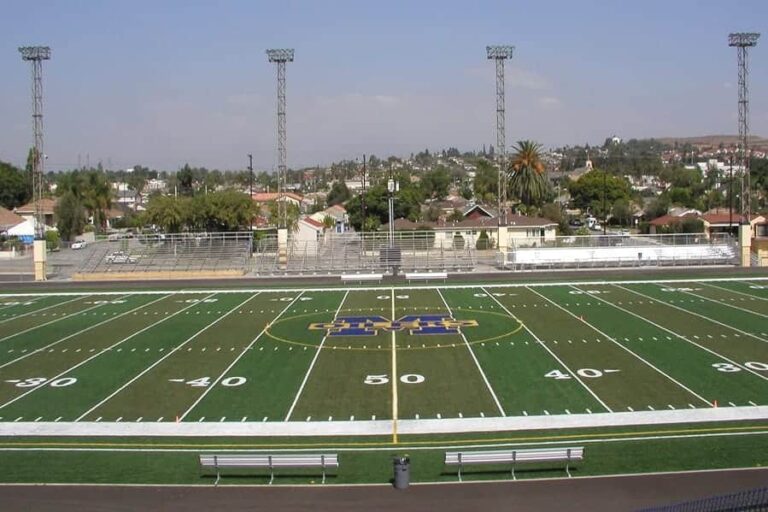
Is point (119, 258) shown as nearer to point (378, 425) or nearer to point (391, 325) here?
point (391, 325)

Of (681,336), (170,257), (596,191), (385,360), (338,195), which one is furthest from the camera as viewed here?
(338,195)

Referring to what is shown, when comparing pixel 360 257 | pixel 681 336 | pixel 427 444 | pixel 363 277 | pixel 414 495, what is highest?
pixel 360 257

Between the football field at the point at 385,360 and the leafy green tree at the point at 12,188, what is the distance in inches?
3425

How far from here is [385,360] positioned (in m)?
23.9

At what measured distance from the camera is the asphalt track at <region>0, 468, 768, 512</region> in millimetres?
13055

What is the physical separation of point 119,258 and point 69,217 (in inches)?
1561

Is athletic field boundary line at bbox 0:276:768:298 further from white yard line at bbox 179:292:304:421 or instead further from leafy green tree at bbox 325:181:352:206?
leafy green tree at bbox 325:181:352:206

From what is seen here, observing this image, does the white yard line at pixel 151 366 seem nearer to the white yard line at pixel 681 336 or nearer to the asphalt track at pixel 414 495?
the asphalt track at pixel 414 495

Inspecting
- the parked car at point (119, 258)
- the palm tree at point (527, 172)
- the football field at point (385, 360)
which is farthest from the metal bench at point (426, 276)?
the palm tree at point (527, 172)

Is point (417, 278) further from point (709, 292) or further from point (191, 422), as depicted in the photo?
point (191, 422)

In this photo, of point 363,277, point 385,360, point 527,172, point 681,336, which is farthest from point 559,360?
point 527,172

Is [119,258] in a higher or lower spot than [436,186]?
lower

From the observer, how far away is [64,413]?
19.0 meters

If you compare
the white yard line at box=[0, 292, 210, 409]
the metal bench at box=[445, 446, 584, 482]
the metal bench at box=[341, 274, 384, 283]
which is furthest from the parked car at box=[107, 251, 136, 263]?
the metal bench at box=[445, 446, 584, 482]
